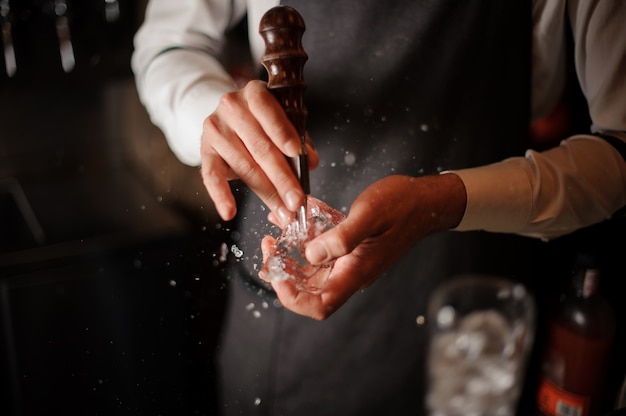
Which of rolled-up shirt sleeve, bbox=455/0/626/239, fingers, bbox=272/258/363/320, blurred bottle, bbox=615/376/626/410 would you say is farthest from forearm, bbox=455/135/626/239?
blurred bottle, bbox=615/376/626/410

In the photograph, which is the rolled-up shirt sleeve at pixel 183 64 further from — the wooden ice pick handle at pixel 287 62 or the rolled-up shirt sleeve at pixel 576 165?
the rolled-up shirt sleeve at pixel 576 165

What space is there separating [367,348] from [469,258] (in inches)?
5.6

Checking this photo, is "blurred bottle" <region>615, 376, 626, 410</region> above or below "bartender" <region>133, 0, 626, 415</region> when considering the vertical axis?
below

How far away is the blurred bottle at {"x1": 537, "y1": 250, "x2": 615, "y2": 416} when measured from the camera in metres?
0.58

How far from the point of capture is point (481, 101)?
0.43 meters

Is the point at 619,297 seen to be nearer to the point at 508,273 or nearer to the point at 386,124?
the point at 508,273

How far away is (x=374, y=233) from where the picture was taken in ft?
1.19

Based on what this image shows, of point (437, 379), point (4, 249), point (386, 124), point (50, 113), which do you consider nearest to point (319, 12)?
point (386, 124)

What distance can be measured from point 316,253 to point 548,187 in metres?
0.21

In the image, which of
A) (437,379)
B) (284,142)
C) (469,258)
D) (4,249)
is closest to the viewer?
(284,142)

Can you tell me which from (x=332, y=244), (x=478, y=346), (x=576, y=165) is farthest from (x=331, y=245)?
(x=478, y=346)

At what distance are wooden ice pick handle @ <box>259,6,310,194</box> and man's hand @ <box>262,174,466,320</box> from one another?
4 centimetres

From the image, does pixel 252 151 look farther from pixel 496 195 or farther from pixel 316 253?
pixel 496 195

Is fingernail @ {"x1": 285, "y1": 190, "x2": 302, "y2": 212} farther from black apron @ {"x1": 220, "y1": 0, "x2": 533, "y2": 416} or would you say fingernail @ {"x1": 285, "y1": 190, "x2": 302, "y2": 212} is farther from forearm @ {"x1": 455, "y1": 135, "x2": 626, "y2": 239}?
forearm @ {"x1": 455, "y1": 135, "x2": 626, "y2": 239}
